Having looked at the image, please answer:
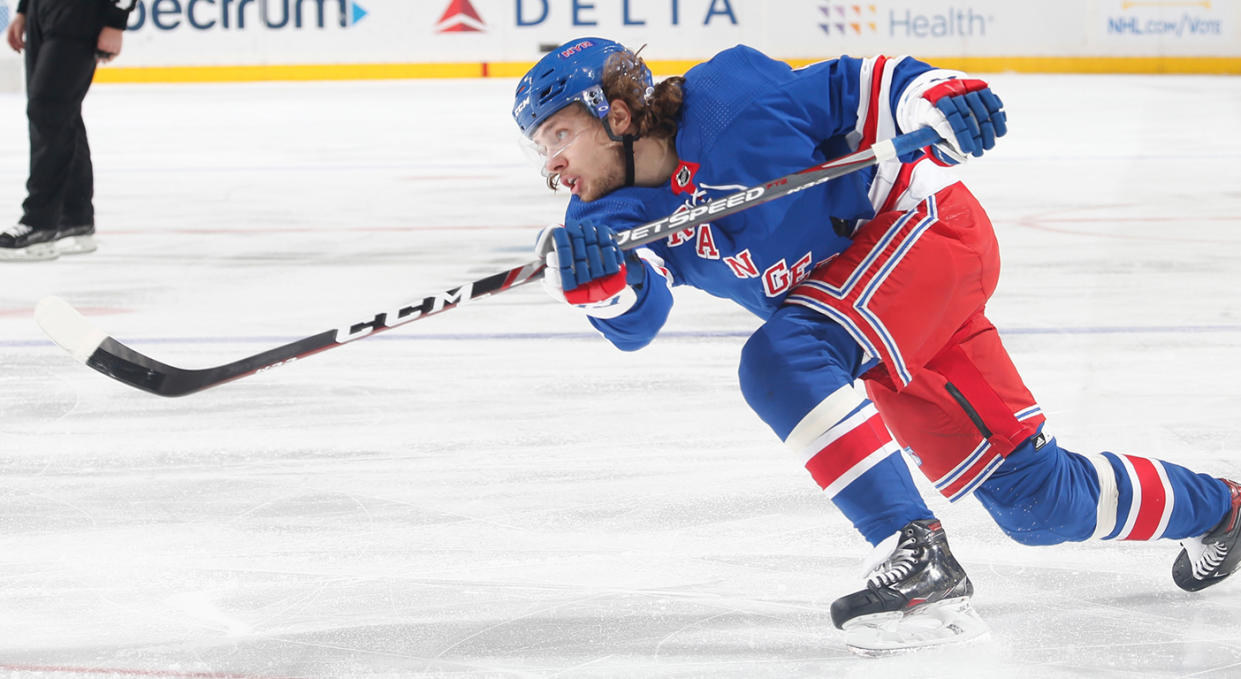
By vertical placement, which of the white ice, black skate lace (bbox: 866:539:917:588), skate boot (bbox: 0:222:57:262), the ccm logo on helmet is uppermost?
the ccm logo on helmet

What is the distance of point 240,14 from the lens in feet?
38.2

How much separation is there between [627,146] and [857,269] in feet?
0.95

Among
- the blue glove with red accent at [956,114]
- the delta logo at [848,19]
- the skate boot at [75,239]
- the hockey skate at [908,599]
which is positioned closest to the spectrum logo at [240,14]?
the delta logo at [848,19]

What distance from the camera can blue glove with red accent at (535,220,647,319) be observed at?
4.87 ft

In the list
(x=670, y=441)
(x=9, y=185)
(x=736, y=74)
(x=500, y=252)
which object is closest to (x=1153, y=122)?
(x=500, y=252)

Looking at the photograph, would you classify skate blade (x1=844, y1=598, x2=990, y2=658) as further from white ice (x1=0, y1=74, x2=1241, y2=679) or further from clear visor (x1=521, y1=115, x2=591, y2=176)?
clear visor (x1=521, y1=115, x2=591, y2=176)

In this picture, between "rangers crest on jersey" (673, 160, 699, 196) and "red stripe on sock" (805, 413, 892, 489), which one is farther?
"rangers crest on jersey" (673, 160, 699, 196)

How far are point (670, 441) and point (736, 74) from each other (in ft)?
2.87

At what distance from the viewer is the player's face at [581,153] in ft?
5.29

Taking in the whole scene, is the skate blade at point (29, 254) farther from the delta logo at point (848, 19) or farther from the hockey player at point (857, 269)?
the delta logo at point (848, 19)

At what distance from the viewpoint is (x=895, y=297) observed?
1533mm

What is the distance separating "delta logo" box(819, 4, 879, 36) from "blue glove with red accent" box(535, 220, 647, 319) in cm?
1055

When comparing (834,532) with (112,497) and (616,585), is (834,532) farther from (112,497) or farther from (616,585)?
(112,497)

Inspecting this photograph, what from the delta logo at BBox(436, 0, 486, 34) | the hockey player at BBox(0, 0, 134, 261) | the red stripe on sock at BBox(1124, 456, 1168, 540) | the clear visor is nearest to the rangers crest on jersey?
the clear visor
